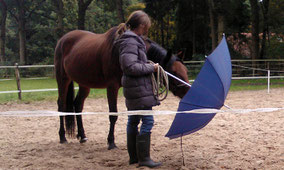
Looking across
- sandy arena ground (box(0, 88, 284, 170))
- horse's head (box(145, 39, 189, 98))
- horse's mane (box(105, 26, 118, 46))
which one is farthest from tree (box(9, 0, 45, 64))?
horse's head (box(145, 39, 189, 98))

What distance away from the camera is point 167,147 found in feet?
15.5

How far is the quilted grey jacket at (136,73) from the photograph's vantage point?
3256 mm

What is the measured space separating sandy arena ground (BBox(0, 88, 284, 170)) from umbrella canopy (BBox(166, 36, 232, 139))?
2.31ft

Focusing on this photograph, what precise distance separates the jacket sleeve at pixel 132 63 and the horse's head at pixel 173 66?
49 cm

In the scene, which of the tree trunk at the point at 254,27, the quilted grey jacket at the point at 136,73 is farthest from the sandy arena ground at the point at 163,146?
the tree trunk at the point at 254,27

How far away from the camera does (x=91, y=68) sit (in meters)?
4.87

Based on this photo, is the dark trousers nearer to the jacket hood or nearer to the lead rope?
the lead rope

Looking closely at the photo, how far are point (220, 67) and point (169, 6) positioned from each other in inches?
964

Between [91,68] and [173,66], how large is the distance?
1.61 metres

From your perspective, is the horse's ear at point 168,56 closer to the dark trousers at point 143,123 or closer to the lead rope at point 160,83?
the lead rope at point 160,83

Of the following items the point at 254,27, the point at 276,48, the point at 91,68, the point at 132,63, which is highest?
the point at 254,27

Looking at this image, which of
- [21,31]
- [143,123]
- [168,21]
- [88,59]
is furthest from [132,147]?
[21,31]

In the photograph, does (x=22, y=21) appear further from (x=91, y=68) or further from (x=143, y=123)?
(x=143, y=123)

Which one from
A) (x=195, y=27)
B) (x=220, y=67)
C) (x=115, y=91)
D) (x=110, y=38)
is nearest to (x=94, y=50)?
(x=110, y=38)
